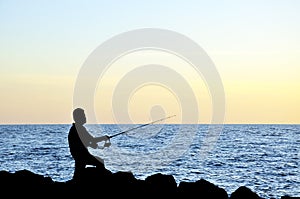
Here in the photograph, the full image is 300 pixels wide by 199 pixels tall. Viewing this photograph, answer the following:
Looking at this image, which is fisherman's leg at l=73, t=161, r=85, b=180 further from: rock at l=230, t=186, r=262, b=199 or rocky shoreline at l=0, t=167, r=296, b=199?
rock at l=230, t=186, r=262, b=199

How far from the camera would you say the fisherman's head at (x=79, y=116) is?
10.6 metres

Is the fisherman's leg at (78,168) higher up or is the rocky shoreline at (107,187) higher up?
the fisherman's leg at (78,168)

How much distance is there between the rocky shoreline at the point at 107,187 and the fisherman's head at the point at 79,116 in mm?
1235

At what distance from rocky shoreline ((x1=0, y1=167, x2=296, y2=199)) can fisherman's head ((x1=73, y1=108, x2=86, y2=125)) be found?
123cm

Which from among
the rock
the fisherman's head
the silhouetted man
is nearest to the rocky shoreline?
the rock

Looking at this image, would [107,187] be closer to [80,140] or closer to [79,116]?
[80,140]

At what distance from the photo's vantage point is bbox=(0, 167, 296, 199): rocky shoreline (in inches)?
435

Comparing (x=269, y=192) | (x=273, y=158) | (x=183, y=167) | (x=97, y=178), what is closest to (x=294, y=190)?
(x=269, y=192)

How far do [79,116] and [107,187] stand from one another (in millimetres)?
1846

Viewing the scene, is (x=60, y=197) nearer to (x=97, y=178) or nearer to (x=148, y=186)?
(x=97, y=178)

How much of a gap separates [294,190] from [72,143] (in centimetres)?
1656

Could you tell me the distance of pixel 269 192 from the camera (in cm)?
2280

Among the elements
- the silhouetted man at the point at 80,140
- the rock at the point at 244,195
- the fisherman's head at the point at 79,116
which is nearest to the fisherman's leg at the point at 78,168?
the silhouetted man at the point at 80,140

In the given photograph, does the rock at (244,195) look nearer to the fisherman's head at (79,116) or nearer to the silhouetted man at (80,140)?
the silhouetted man at (80,140)
